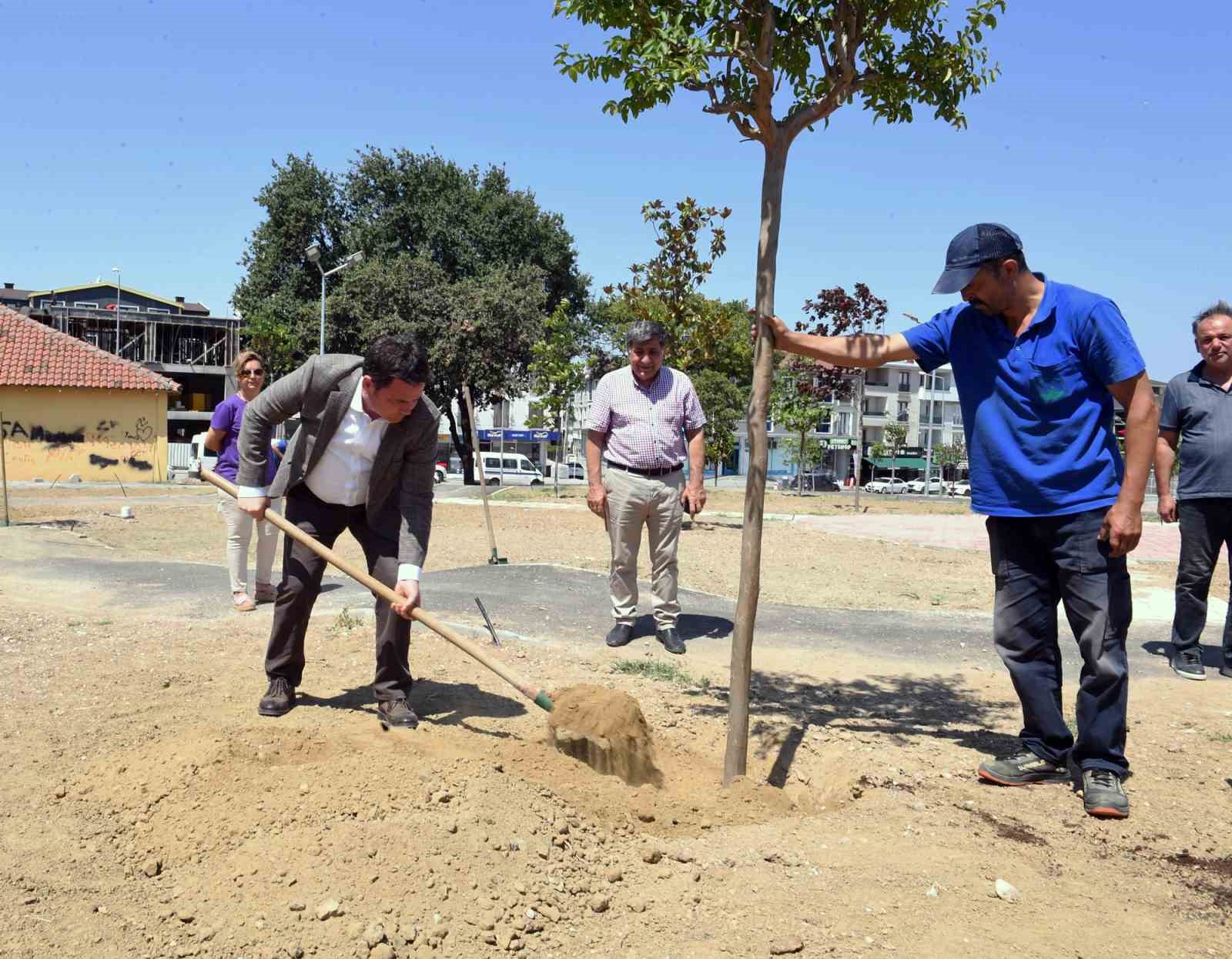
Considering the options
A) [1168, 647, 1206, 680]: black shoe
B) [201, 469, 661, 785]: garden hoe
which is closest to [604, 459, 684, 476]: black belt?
[201, 469, 661, 785]: garden hoe

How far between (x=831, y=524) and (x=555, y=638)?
41.4ft

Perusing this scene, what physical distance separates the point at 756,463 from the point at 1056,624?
1381 millimetres

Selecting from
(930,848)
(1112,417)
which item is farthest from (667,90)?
(930,848)

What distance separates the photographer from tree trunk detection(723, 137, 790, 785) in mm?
3555

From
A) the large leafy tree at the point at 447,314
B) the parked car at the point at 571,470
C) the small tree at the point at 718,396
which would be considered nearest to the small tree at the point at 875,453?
the small tree at the point at 718,396

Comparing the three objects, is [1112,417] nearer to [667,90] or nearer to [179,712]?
[667,90]

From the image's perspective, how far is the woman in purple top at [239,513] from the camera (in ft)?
22.2

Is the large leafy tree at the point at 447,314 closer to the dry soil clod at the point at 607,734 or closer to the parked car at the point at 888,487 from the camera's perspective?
the parked car at the point at 888,487

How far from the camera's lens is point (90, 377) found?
30.8 meters

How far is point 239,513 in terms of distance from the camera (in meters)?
6.75

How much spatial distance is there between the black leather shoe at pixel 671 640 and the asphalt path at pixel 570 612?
16 cm

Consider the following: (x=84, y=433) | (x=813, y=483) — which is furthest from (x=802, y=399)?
(x=84, y=433)

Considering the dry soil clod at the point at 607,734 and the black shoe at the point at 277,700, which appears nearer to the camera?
the dry soil clod at the point at 607,734

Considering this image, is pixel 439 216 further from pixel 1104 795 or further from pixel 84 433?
pixel 1104 795
